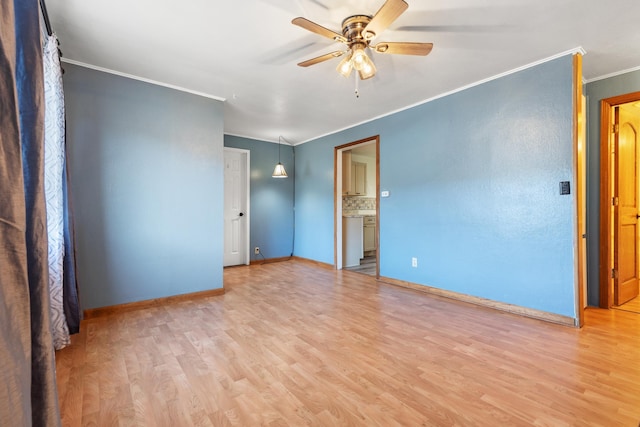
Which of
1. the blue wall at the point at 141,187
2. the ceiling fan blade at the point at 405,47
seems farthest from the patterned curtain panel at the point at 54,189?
the ceiling fan blade at the point at 405,47

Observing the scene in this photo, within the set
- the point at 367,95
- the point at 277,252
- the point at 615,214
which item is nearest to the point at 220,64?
the point at 367,95

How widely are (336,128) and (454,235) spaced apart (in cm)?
271

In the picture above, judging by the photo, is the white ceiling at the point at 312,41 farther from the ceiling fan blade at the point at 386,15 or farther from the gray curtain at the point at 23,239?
the gray curtain at the point at 23,239

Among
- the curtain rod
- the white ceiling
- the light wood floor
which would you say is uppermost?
the white ceiling

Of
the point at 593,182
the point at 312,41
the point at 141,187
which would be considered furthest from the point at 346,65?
the point at 593,182

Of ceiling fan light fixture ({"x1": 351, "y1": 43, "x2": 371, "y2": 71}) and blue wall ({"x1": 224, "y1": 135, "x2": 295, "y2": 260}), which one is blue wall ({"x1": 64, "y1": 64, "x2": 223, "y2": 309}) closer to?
blue wall ({"x1": 224, "y1": 135, "x2": 295, "y2": 260})

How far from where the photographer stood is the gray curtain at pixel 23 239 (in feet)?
1.92

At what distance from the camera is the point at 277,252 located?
6016 mm

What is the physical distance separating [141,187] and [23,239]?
281 centimetres

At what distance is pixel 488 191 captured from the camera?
3.18 metres

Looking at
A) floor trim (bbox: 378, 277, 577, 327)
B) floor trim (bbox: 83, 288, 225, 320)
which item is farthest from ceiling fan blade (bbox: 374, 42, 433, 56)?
floor trim (bbox: 83, 288, 225, 320)

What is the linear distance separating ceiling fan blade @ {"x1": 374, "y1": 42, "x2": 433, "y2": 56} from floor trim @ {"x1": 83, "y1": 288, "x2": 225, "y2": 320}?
3170 millimetres

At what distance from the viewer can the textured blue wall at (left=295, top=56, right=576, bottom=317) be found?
8.89 ft

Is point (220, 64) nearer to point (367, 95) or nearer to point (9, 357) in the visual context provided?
point (367, 95)
